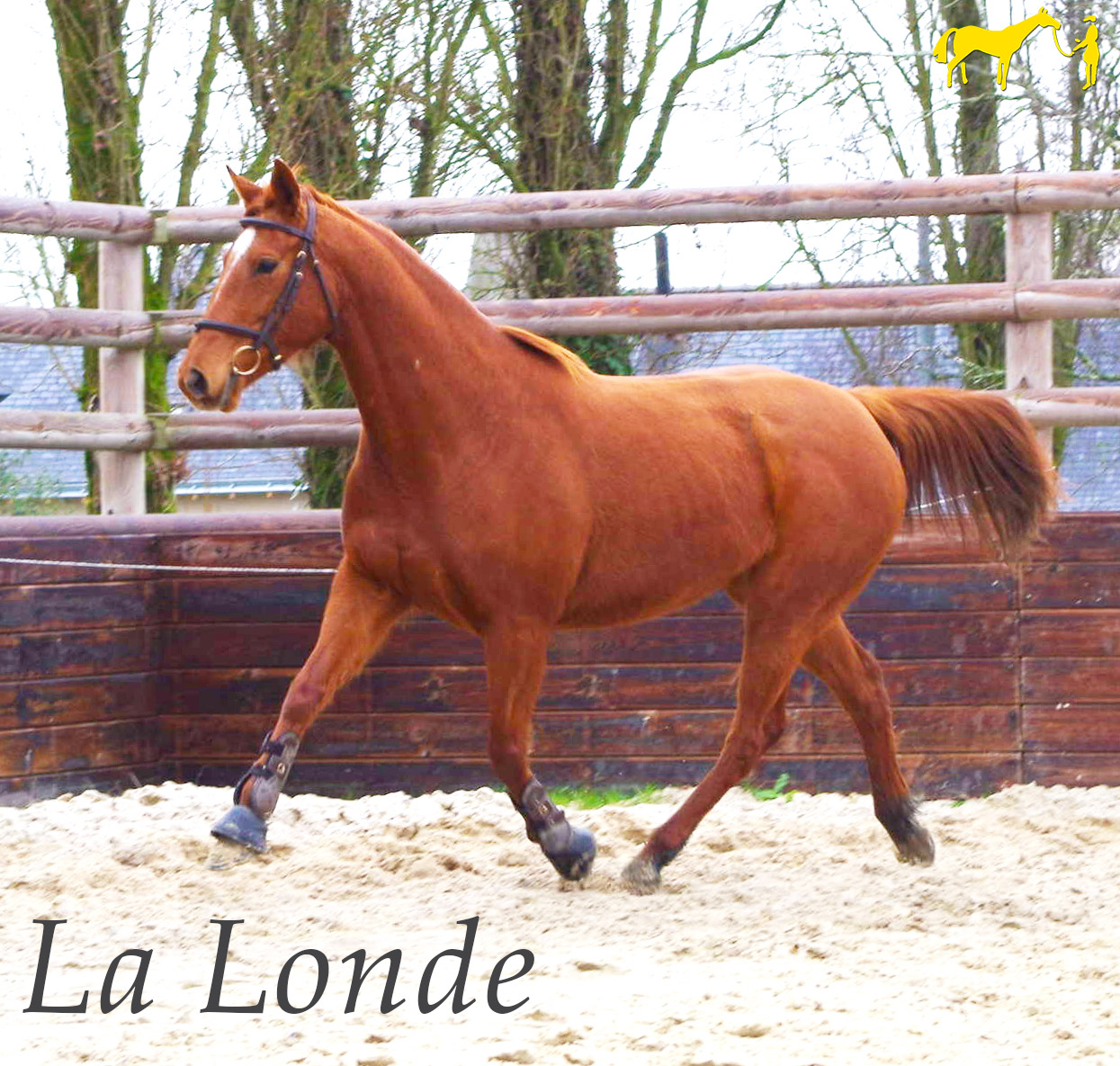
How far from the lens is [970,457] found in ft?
16.7

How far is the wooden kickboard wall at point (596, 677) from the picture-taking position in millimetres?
5766

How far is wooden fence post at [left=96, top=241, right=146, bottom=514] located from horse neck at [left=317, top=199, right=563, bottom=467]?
2.08 meters

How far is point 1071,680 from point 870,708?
1.26 m

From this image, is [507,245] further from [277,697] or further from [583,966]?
[583,966]

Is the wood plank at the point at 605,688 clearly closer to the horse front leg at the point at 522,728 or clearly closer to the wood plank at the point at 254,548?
the wood plank at the point at 254,548

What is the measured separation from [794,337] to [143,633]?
38.0 feet

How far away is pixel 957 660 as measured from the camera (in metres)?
5.80

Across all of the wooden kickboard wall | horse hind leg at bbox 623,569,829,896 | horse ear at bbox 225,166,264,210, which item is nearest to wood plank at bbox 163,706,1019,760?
the wooden kickboard wall

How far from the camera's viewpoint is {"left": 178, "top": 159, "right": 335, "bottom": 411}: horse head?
12.7 ft

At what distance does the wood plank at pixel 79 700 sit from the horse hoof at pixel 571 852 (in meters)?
2.11

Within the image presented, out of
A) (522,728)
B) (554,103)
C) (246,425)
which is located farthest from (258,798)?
(554,103)

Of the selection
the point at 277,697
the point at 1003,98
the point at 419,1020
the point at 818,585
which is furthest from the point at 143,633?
the point at 1003,98

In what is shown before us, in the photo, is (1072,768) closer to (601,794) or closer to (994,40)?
(601,794)

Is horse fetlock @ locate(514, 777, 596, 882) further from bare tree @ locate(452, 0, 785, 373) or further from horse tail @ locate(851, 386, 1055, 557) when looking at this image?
bare tree @ locate(452, 0, 785, 373)
